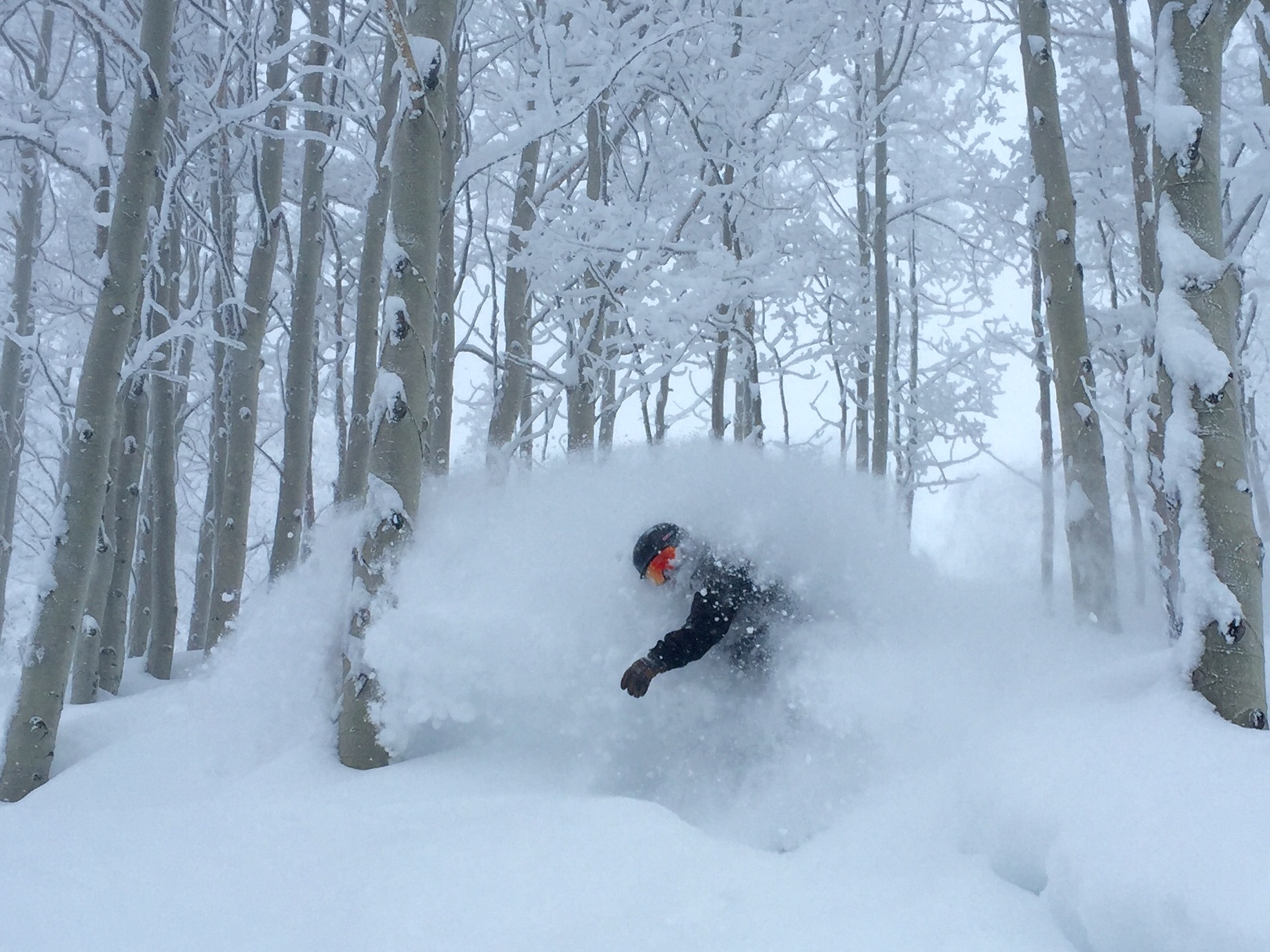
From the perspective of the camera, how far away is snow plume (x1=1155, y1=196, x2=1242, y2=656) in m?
2.70

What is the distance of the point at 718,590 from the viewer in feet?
11.2

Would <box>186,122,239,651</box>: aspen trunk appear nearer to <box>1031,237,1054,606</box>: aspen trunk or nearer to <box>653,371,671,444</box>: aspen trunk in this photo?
<box>653,371,671,444</box>: aspen trunk

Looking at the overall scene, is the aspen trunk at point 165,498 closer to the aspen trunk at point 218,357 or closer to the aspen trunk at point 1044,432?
the aspen trunk at point 218,357

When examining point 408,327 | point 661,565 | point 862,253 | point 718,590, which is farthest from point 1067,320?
point 862,253

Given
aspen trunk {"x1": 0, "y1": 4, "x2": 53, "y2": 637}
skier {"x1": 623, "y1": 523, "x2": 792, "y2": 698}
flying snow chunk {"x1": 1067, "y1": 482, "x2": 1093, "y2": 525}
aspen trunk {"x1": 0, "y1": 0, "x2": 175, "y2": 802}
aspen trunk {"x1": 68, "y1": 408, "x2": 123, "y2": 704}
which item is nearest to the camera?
skier {"x1": 623, "y1": 523, "x2": 792, "y2": 698}

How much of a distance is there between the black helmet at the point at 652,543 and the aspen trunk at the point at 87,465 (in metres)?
3.03

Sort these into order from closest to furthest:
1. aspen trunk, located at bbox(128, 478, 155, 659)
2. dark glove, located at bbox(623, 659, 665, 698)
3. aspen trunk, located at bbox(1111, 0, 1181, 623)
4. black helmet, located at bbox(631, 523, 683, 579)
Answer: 1. dark glove, located at bbox(623, 659, 665, 698)
2. black helmet, located at bbox(631, 523, 683, 579)
3. aspen trunk, located at bbox(1111, 0, 1181, 623)
4. aspen trunk, located at bbox(128, 478, 155, 659)

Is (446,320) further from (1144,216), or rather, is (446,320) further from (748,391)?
(1144,216)

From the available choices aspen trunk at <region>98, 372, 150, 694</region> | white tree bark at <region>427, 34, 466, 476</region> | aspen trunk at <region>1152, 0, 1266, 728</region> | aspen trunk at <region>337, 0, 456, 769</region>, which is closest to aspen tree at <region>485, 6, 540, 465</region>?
white tree bark at <region>427, 34, 466, 476</region>

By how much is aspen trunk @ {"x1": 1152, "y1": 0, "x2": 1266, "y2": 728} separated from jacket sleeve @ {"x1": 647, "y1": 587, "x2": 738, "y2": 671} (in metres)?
1.64

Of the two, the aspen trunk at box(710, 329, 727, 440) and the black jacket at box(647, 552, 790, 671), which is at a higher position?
the aspen trunk at box(710, 329, 727, 440)

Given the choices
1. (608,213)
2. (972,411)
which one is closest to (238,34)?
(608,213)

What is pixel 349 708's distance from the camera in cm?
340

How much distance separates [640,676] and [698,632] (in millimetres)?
307
